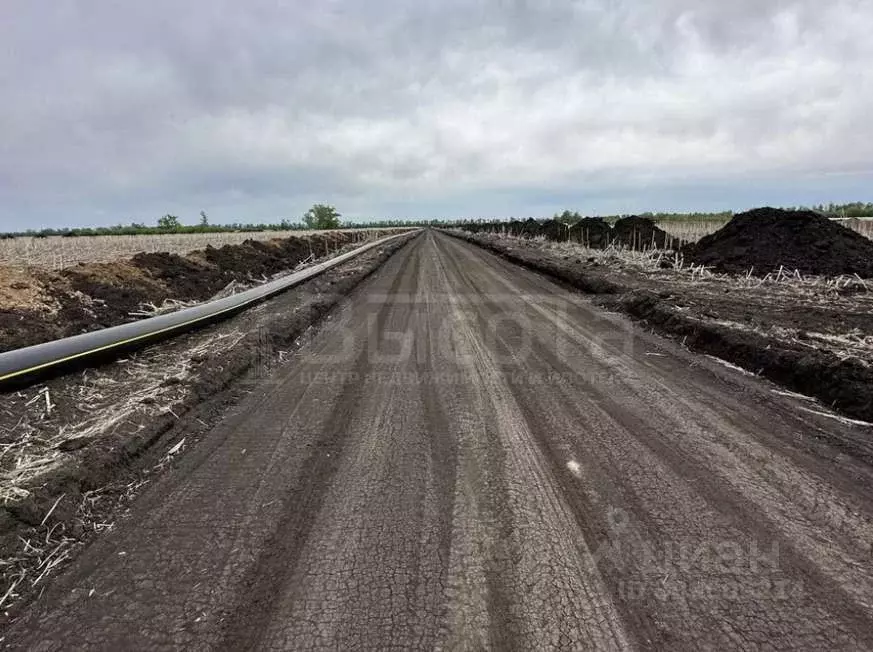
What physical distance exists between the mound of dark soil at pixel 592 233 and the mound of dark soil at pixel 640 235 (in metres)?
0.70

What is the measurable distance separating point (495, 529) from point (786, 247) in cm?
1563

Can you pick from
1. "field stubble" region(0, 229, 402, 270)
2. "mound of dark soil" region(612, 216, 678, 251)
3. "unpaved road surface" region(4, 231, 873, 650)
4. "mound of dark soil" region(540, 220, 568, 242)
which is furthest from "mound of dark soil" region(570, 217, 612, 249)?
"unpaved road surface" region(4, 231, 873, 650)

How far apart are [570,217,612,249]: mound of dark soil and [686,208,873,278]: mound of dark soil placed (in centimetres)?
1062

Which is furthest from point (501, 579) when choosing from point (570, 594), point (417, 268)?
point (417, 268)

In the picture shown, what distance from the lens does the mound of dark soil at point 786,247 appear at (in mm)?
13023

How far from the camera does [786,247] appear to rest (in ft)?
46.7

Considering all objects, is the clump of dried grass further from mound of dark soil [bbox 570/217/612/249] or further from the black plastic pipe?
mound of dark soil [bbox 570/217/612/249]

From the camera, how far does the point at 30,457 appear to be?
339 centimetres

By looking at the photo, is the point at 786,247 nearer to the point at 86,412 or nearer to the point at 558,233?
the point at 86,412

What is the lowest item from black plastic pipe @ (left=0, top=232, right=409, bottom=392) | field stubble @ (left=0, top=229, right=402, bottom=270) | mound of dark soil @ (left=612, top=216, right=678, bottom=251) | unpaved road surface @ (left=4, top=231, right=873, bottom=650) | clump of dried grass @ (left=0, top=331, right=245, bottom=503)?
unpaved road surface @ (left=4, top=231, right=873, bottom=650)

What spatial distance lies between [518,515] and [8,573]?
270 centimetres

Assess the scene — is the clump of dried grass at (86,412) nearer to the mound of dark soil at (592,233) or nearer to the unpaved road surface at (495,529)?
the unpaved road surface at (495,529)

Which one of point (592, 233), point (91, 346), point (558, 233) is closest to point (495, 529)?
point (91, 346)

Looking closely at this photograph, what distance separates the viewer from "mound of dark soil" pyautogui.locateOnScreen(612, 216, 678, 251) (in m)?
24.0
